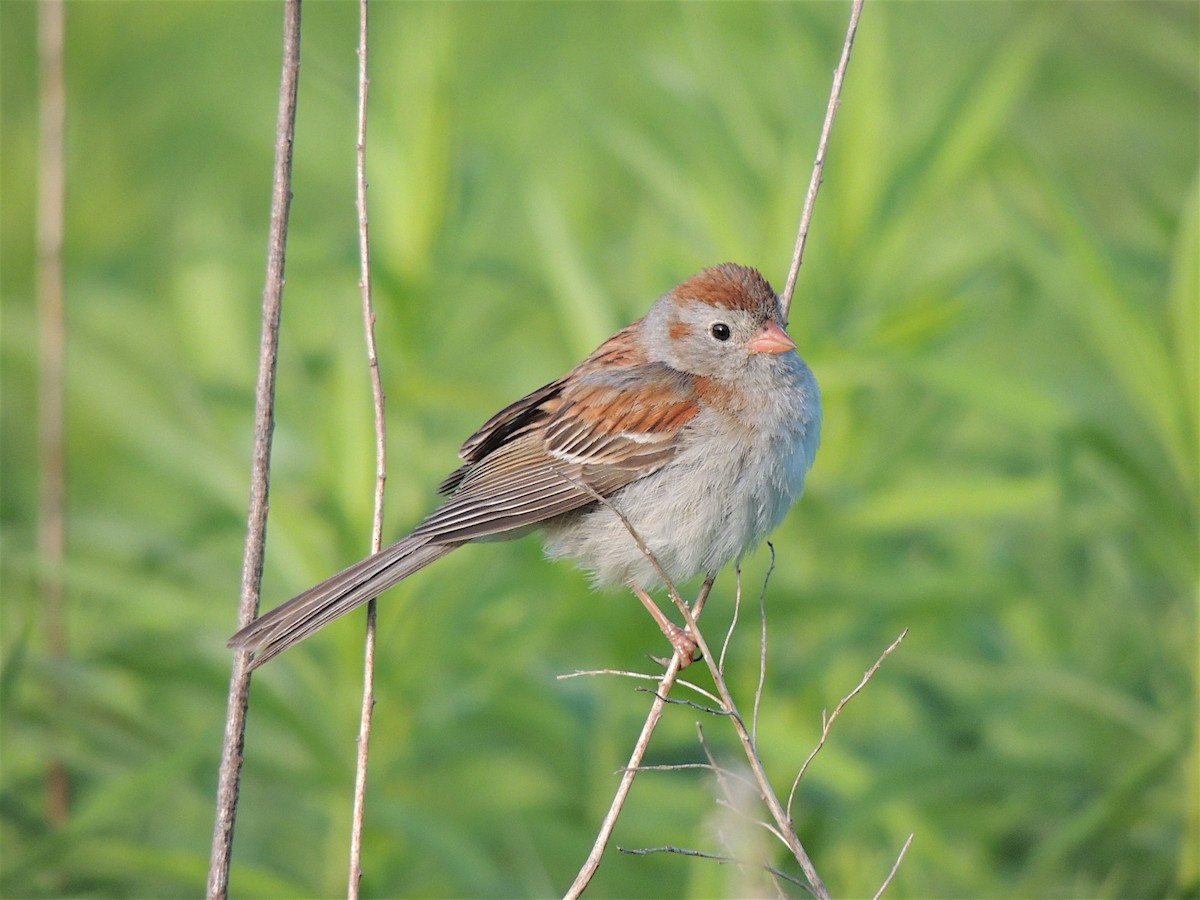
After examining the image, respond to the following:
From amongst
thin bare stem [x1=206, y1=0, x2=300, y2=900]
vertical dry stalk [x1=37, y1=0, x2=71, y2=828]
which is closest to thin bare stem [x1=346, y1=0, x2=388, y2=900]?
thin bare stem [x1=206, y1=0, x2=300, y2=900]

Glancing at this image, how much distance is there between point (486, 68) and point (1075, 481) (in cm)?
661

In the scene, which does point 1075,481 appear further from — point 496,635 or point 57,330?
point 57,330

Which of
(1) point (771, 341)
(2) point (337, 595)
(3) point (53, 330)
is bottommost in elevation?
(2) point (337, 595)

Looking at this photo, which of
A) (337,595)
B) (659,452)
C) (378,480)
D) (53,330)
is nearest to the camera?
(378,480)

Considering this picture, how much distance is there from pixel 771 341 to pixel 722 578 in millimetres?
908

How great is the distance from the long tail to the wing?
110 mm

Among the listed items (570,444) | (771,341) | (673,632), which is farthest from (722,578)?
(771,341)

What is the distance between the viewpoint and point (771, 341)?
3.35m

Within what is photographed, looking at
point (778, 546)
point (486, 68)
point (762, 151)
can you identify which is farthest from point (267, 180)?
point (778, 546)

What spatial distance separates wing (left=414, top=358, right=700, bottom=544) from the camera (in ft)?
10.7

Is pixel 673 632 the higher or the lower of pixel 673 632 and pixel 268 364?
the lower

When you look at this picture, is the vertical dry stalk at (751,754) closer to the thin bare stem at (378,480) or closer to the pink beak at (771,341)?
the thin bare stem at (378,480)

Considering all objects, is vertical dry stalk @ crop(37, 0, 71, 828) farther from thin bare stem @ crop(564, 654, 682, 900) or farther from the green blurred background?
thin bare stem @ crop(564, 654, 682, 900)

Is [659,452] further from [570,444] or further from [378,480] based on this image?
[378,480]
